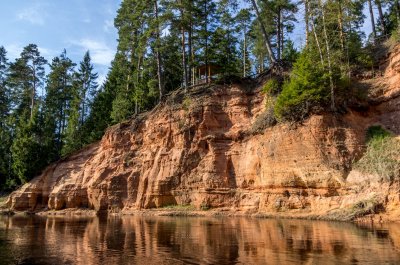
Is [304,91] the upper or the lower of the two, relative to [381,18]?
lower

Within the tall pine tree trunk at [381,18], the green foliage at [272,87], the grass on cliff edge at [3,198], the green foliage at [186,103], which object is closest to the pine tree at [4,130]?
the grass on cliff edge at [3,198]

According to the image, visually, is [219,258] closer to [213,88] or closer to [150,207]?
[150,207]

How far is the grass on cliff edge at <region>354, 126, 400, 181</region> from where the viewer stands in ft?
71.7

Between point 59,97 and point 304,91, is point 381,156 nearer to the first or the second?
point 304,91

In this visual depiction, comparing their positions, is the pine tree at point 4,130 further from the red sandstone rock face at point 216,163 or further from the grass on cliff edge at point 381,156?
the grass on cliff edge at point 381,156

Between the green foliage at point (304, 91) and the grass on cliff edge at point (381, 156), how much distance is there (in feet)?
14.8

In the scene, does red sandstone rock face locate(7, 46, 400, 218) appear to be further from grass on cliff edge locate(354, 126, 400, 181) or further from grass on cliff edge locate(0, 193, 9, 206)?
grass on cliff edge locate(0, 193, 9, 206)

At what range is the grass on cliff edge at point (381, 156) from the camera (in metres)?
21.9

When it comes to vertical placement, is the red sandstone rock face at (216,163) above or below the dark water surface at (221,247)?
above

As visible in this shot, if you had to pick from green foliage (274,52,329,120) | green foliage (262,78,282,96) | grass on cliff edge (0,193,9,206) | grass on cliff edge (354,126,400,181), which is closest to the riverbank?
grass on cliff edge (354,126,400,181)

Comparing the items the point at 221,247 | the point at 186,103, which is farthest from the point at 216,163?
the point at 221,247

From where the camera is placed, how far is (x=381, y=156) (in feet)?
77.5

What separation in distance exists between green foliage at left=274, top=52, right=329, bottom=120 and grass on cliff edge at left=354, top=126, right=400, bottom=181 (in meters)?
4.52

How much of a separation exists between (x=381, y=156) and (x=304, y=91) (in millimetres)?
7401
